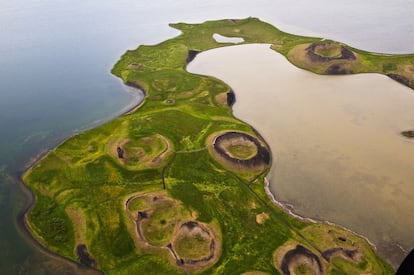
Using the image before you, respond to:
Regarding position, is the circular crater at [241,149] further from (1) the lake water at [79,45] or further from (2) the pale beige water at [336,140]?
(1) the lake water at [79,45]

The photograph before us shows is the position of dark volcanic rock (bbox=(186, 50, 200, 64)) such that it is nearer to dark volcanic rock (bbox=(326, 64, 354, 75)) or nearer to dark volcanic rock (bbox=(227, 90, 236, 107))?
dark volcanic rock (bbox=(227, 90, 236, 107))

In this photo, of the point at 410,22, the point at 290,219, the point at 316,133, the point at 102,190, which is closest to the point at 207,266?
the point at 290,219

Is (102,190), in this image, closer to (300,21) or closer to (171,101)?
(171,101)

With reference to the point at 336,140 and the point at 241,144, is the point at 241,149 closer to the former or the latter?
the point at 241,144

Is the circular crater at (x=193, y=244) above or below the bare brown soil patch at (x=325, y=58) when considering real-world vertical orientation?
below

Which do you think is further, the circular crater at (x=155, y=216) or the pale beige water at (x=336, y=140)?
the pale beige water at (x=336, y=140)

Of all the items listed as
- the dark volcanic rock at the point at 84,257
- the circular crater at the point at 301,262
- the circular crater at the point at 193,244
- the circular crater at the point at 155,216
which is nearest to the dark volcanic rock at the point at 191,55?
the circular crater at the point at 155,216
